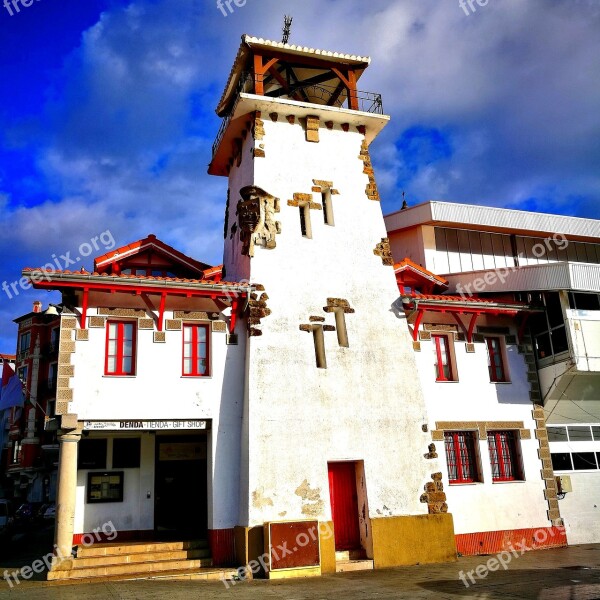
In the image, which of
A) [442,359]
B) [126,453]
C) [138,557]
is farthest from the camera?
[442,359]

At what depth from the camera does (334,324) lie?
17.6 metres

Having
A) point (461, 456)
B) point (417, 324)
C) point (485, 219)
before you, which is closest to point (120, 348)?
point (417, 324)

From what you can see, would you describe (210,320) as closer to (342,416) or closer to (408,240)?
(342,416)

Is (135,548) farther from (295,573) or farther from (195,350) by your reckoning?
(195,350)

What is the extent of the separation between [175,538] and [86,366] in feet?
17.4

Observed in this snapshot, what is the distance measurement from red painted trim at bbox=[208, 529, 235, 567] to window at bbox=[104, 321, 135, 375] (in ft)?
15.4

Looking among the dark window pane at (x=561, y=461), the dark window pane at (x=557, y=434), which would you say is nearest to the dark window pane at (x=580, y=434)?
the dark window pane at (x=557, y=434)

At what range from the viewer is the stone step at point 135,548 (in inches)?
590

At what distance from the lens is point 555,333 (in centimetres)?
1941

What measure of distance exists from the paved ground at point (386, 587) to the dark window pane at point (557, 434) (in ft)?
16.4

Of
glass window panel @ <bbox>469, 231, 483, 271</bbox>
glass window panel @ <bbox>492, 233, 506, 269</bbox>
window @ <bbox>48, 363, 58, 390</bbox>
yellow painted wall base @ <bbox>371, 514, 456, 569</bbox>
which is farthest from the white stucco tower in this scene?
window @ <bbox>48, 363, 58, 390</bbox>

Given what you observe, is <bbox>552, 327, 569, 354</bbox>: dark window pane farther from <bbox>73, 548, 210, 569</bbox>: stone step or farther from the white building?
<bbox>73, 548, 210, 569</bbox>: stone step

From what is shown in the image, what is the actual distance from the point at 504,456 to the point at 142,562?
1112 centimetres

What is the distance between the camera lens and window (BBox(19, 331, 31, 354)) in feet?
126
